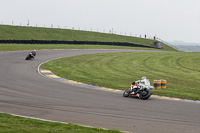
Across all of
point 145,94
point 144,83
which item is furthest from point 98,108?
point 144,83

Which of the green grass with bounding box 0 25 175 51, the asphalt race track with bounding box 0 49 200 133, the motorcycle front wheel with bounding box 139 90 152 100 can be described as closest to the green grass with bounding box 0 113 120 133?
the asphalt race track with bounding box 0 49 200 133

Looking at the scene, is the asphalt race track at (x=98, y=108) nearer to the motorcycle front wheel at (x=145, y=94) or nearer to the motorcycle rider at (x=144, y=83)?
the motorcycle front wheel at (x=145, y=94)

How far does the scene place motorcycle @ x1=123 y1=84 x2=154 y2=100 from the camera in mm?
15756

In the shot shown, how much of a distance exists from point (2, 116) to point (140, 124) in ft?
16.3

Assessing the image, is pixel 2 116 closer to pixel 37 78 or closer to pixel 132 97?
pixel 132 97

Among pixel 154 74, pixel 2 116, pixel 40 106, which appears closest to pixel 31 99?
pixel 40 106

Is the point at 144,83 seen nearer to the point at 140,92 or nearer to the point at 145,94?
the point at 140,92

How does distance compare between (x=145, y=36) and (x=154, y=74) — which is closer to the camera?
(x=154, y=74)

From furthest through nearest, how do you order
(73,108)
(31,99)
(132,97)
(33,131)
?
(132,97) < (31,99) < (73,108) < (33,131)

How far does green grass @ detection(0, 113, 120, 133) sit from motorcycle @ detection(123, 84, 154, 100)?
6848 mm

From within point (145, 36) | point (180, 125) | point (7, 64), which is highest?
point (145, 36)

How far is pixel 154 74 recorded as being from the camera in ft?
86.6

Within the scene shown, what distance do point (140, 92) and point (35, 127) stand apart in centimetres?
814

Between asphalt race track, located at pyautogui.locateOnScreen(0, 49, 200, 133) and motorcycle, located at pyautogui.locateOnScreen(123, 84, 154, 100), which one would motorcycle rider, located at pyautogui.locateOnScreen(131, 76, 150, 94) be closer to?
motorcycle, located at pyautogui.locateOnScreen(123, 84, 154, 100)
